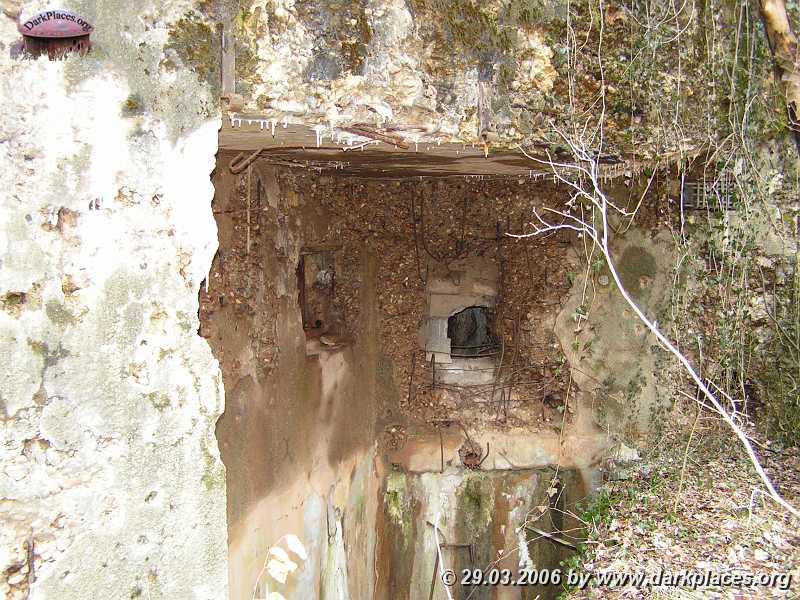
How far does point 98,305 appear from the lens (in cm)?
227

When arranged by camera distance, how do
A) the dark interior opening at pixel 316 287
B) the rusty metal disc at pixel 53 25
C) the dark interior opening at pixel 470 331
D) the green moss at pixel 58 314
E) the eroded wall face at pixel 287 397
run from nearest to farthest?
the rusty metal disc at pixel 53 25, the green moss at pixel 58 314, the eroded wall face at pixel 287 397, the dark interior opening at pixel 316 287, the dark interior opening at pixel 470 331

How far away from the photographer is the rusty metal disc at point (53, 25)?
6.84 ft

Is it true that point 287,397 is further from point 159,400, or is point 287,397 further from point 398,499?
point 398,499

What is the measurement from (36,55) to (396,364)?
4271 millimetres

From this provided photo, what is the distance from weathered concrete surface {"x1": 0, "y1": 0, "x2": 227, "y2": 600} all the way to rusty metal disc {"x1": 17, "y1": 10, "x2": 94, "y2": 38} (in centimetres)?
4

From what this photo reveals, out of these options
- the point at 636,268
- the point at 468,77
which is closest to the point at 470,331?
the point at 636,268

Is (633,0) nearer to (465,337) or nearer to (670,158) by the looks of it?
(670,158)

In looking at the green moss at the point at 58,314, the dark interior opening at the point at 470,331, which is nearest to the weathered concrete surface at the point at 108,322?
the green moss at the point at 58,314

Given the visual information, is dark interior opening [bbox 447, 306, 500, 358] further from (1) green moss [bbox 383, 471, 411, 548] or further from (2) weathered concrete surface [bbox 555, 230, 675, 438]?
(1) green moss [bbox 383, 471, 411, 548]

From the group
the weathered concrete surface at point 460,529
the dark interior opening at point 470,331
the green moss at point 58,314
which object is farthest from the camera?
the dark interior opening at point 470,331

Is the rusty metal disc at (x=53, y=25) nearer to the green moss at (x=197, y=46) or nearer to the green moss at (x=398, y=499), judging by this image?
the green moss at (x=197, y=46)

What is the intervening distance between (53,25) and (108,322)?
38.9 inches

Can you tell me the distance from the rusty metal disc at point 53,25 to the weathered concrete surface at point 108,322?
4 centimetres

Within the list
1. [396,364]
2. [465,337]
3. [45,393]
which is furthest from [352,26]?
[465,337]
